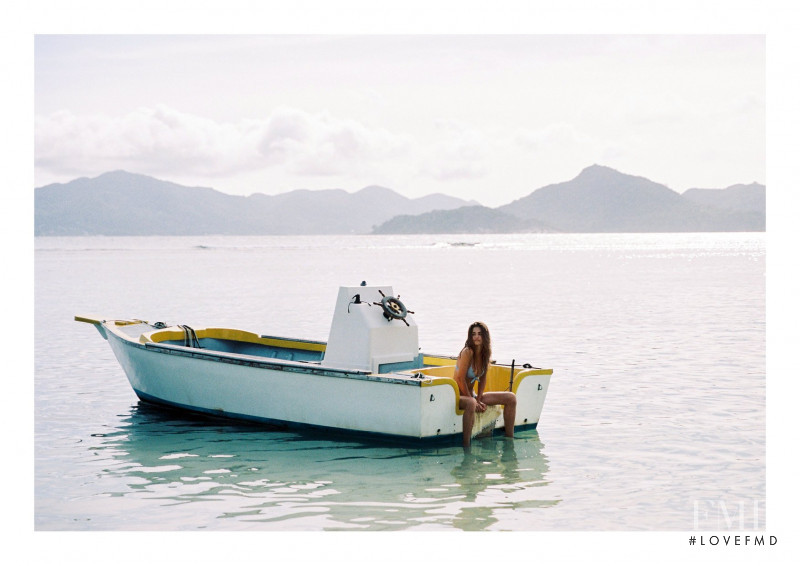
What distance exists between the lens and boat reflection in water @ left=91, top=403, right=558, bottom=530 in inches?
370

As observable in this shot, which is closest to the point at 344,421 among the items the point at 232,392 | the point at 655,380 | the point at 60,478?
the point at 232,392

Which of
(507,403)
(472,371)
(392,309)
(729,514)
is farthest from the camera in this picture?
(392,309)

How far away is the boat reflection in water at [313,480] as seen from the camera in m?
9.39

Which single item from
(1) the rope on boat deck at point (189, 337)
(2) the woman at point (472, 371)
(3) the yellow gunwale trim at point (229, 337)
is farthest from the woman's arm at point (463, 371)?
(1) the rope on boat deck at point (189, 337)

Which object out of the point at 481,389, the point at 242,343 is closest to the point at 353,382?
the point at 481,389

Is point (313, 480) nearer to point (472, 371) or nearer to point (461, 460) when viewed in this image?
point (461, 460)

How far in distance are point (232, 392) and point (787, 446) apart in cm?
707

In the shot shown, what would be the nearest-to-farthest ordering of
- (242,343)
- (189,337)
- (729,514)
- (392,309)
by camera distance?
(729,514) < (392,309) < (189,337) < (242,343)

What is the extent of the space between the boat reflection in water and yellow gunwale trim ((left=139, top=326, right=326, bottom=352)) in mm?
2087

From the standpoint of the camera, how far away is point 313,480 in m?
10.8

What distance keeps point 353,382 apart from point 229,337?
16.3 ft

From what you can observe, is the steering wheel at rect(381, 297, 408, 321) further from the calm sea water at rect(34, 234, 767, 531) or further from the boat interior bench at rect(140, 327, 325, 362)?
the boat interior bench at rect(140, 327, 325, 362)

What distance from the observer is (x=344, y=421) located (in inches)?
484
